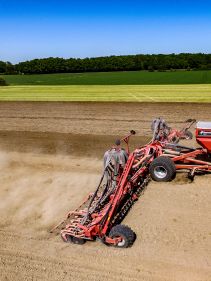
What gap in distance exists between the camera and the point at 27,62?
8862cm

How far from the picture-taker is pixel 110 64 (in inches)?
3413

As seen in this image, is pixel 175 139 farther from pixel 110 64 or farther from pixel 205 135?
pixel 110 64

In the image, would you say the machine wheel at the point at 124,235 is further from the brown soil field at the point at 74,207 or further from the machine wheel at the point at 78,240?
the machine wheel at the point at 78,240

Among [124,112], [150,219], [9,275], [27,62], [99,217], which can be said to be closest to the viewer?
[9,275]

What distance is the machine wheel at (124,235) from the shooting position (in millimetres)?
7648

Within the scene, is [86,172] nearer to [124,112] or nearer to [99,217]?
[99,217]

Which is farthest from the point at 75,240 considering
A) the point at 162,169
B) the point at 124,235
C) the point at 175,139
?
the point at 175,139

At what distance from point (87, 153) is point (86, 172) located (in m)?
2.22

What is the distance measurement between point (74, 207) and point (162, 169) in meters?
2.79

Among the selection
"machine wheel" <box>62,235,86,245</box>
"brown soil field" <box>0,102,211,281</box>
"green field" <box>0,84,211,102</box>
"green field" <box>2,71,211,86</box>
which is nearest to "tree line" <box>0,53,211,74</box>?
"green field" <box>2,71,211,86</box>

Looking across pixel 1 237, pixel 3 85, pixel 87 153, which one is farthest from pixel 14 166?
pixel 3 85

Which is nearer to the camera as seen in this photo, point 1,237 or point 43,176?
point 1,237

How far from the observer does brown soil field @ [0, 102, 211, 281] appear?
23.3 feet

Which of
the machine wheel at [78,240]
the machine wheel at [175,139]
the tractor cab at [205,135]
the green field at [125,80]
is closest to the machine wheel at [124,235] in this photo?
the machine wheel at [78,240]
